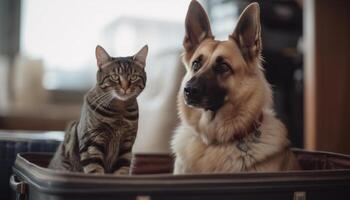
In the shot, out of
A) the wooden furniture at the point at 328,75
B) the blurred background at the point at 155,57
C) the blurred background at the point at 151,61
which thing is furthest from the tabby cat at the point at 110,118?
the wooden furniture at the point at 328,75

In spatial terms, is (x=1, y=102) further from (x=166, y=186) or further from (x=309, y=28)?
(x=166, y=186)

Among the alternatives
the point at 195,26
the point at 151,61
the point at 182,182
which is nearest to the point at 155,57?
the point at 151,61

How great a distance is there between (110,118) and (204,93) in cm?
18

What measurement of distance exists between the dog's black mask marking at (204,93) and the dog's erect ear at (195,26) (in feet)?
0.33

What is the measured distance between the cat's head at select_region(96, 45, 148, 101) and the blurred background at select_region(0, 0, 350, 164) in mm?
759

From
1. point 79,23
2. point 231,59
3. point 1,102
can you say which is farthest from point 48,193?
point 79,23

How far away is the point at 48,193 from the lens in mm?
639

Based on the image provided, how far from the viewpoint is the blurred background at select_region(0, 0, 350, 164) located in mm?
1712

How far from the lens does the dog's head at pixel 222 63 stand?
2.58 feet

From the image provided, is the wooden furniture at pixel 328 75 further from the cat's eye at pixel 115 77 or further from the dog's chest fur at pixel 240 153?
the cat's eye at pixel 115 77

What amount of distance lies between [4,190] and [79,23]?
209cm

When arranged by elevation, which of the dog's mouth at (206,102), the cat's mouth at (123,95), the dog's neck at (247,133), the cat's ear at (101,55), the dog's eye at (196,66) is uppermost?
the cat's ear at (101,55)

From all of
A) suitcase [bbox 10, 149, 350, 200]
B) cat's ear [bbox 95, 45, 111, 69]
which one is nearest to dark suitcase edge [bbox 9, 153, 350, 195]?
suitcase [bbox 10, 149, 350, 200]

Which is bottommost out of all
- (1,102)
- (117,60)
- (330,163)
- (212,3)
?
(1,102)
